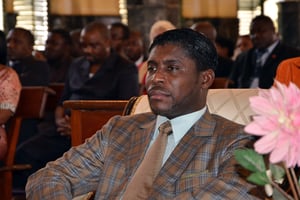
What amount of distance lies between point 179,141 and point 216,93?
1.93 feet

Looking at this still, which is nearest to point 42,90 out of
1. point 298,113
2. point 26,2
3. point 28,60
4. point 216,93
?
point 28,60

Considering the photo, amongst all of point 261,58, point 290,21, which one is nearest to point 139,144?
point 261,58

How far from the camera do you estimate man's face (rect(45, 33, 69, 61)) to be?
9.25 m

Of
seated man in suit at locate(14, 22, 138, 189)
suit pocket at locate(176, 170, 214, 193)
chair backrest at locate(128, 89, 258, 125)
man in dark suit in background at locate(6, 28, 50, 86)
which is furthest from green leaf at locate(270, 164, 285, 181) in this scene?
man in dark suit in background at locate(6, 28, 50, 86)

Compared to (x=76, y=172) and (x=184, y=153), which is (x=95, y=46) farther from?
(x=184, y=153)

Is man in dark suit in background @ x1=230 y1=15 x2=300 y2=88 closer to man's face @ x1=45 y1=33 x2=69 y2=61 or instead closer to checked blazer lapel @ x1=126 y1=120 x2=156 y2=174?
man's face @ x1=45 y1=33 x2=69 y2=61

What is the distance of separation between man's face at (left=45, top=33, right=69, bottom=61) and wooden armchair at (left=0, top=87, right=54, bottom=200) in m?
2.95

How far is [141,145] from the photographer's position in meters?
3.28

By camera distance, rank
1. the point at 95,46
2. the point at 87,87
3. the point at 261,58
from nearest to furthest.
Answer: the point at 87,87 → the point at 95,46 → the point at 261,58

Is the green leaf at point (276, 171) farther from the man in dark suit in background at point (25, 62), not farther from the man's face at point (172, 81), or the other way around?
the man in dark suit in background at point (25, 62)

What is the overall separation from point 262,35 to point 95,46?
1.96m

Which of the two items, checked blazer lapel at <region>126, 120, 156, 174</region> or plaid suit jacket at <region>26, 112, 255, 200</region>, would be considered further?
checked blazer lapel at <region>126, 120, 156, 174</region>

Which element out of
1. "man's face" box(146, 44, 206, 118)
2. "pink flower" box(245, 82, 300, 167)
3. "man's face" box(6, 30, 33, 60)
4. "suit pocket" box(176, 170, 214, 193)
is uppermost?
"pink flower" box(245, 82, 300, 167)

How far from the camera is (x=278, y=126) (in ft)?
5.70
